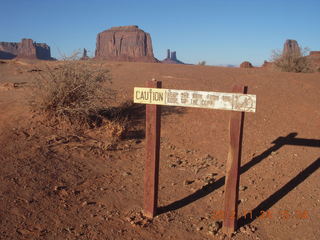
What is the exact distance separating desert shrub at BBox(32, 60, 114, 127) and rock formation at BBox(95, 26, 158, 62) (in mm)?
62875

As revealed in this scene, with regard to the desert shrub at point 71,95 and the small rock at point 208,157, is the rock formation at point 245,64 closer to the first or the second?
the desert shrub at point 71,95

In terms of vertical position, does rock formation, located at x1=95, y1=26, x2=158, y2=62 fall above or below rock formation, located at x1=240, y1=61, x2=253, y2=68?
above

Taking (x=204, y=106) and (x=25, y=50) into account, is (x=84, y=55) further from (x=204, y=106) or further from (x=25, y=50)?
(x=25, y=50)

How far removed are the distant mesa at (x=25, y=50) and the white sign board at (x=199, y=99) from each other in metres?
81.1

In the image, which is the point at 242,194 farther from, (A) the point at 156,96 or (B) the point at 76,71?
(B) the point at 76,71

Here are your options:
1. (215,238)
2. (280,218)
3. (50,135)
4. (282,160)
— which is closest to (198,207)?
(215,238)

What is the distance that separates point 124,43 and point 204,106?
7689 cm

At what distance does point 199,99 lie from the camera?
13.1ft

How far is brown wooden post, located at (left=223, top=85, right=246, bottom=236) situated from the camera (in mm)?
3875

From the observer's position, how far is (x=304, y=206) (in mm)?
4812

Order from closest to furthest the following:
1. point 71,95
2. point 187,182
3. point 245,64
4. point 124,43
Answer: point 187,182
point 71,95
point 245,64
point 124,43

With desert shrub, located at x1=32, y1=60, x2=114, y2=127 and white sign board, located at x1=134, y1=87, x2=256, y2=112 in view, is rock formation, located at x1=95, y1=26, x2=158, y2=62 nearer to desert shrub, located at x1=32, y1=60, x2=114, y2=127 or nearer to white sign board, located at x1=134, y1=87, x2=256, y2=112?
desert shrub, located at x1=32, y1=60, x2=114, y2=127

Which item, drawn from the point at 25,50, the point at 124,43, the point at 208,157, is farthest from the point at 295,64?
the point at 25,50

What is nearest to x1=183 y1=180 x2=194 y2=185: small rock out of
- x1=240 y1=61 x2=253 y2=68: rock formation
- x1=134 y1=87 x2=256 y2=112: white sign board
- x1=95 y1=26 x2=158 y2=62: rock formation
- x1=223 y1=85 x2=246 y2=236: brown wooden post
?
x1=223 y1=85 x2=246 y2=236: brown wooden post
